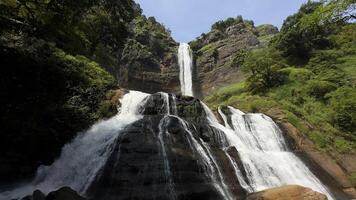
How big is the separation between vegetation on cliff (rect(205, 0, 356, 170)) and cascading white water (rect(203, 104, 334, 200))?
2.58m

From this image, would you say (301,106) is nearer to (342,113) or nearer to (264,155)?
(342,113)

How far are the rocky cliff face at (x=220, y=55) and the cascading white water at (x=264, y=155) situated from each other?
1566cm

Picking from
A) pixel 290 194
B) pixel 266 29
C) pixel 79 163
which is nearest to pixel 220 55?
pixel 266 29

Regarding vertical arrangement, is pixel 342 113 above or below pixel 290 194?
above

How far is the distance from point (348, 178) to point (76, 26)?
52.4 ft

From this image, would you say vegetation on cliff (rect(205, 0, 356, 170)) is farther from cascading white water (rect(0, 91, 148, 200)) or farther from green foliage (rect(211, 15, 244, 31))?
green foliage (rect(211, 15, 244, 31))

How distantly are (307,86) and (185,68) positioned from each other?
16.2 metres

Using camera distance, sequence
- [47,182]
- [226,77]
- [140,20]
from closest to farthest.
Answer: [47,182] → [226,77] → [140,20]

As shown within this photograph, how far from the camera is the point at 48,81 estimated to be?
12.3 m

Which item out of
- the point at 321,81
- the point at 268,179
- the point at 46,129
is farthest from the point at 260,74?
the point at 46,129

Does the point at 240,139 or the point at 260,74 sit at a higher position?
the point at 260,74

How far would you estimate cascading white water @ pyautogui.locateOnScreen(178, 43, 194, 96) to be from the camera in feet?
136

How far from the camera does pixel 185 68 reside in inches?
1718

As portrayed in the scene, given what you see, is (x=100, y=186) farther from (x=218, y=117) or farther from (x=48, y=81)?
(x=218, y=117)
